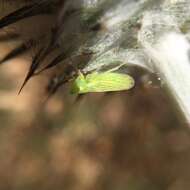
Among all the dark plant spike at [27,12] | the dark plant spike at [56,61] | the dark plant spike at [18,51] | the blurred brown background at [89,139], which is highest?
the dark plant spike at [27,12]

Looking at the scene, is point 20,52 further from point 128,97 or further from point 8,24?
point 128,97

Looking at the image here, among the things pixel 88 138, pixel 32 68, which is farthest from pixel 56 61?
pixel 88 138

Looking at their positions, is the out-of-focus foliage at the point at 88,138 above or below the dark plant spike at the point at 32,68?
below

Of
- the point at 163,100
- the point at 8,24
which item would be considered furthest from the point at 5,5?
the point at 163,100

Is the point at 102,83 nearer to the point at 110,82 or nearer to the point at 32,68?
the point at 110,82

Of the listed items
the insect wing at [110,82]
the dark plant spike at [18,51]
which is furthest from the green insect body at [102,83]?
the dark plant spike at [18,51]

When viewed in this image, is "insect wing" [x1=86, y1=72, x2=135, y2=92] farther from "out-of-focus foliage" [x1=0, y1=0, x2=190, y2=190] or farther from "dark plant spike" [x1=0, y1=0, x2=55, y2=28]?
"dark plant spike" [x1=0, y1=0, x2=55, y2=28]

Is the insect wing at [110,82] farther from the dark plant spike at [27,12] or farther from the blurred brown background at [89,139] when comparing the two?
the dark plant spike at [27,12]
